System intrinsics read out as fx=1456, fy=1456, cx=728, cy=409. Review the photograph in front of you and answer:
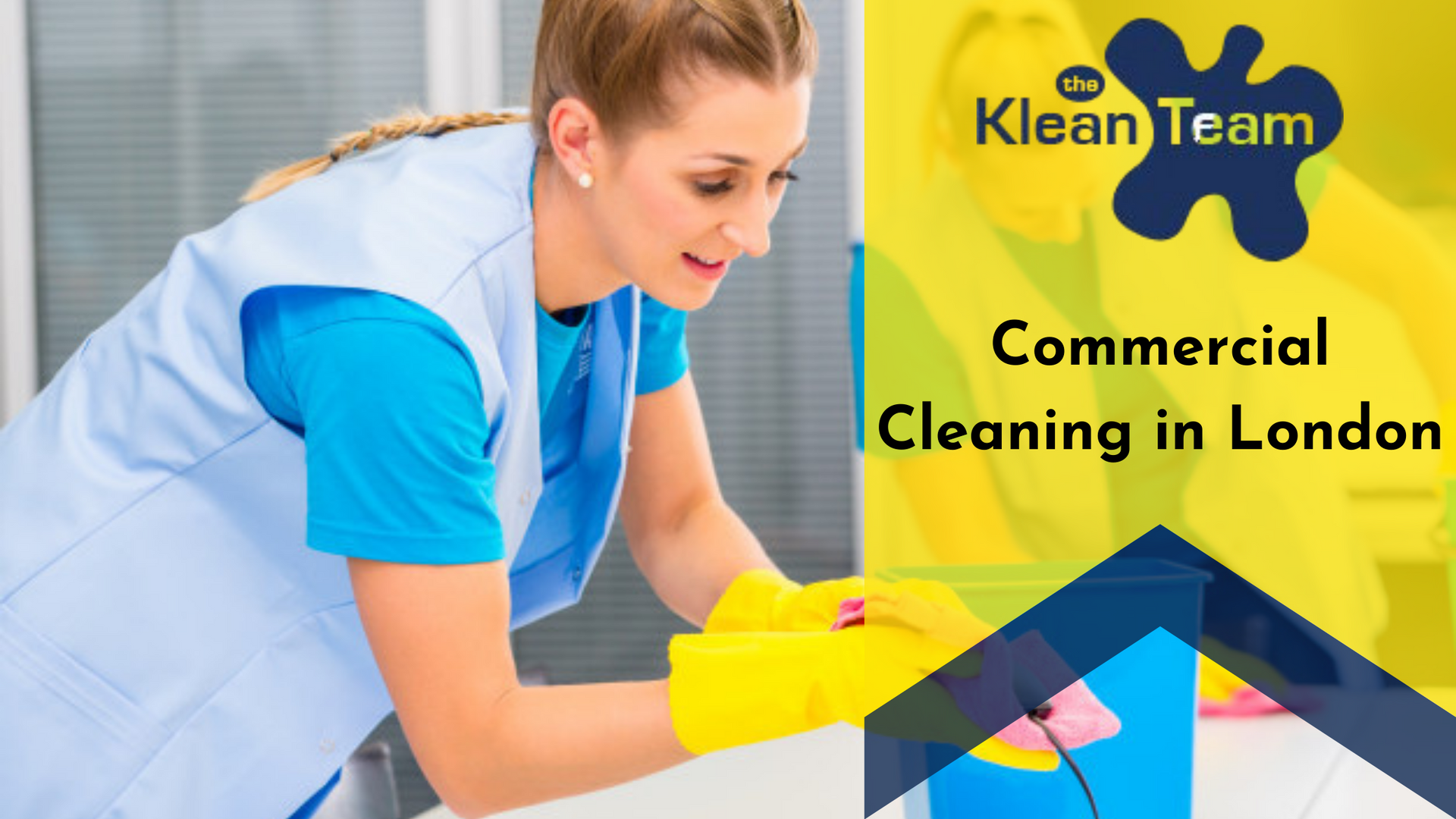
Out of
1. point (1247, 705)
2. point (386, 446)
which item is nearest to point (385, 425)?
point (386, 446)

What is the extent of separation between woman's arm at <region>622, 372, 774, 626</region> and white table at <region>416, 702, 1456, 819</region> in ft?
0.50

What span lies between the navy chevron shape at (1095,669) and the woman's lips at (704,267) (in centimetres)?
32

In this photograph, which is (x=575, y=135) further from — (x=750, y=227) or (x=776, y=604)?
(x=776, y=604)

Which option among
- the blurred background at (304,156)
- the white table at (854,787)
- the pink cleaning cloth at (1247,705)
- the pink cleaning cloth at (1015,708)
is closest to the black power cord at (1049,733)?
the pink cleaning cloth at (1015,708)

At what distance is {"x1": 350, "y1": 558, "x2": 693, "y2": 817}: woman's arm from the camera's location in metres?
0.88

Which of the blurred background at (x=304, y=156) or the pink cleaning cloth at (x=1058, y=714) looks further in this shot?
the blurred background at (x=304, y=156)

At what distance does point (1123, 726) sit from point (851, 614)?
21cm

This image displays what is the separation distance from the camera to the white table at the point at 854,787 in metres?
1.11

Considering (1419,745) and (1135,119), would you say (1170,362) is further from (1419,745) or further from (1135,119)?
(1419,745)

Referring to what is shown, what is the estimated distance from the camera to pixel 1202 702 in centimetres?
144

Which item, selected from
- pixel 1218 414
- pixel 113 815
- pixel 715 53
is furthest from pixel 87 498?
pixel 1218 414

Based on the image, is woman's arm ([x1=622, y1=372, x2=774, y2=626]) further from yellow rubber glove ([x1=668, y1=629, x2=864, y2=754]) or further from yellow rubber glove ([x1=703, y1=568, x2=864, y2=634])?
yellow rubber glove ([x1=668, y1=629, x2=864, y2=754])

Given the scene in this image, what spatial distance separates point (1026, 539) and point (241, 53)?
1776 millimetres

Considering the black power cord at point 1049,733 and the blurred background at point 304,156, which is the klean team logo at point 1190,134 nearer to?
the blurred background at point 304,156
